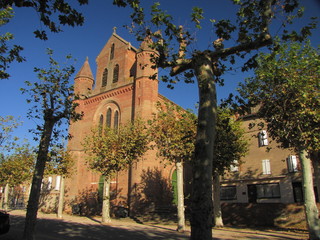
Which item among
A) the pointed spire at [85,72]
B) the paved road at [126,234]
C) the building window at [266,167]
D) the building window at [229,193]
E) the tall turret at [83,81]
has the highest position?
the pointed spire at [85,72]

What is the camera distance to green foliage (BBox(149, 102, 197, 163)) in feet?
55.9

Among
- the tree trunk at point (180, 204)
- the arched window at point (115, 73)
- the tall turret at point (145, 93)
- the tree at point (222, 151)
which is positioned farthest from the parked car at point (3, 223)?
the arched window at point (115, 73)

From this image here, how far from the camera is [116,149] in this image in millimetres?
19672

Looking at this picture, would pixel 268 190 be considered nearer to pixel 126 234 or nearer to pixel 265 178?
pixel 265 178

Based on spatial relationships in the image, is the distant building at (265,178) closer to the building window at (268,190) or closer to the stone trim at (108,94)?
the building window at (268,190)

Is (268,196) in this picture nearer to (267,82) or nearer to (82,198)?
→ (267,82)

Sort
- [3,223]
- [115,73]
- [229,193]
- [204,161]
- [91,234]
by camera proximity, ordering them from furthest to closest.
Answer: [115,73], [229,193], [91,234], [3,223], [204,161]

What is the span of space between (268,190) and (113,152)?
52.0 feet

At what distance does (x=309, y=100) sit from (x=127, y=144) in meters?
12.3

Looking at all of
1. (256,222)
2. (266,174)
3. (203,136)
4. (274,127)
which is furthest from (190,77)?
(266,174)

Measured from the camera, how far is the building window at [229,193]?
27361mm

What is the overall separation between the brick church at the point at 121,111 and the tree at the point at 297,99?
399 inches

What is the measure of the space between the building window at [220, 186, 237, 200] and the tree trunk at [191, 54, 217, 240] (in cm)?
2336

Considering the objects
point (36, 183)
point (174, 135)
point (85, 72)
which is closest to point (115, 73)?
point (85, 72)
